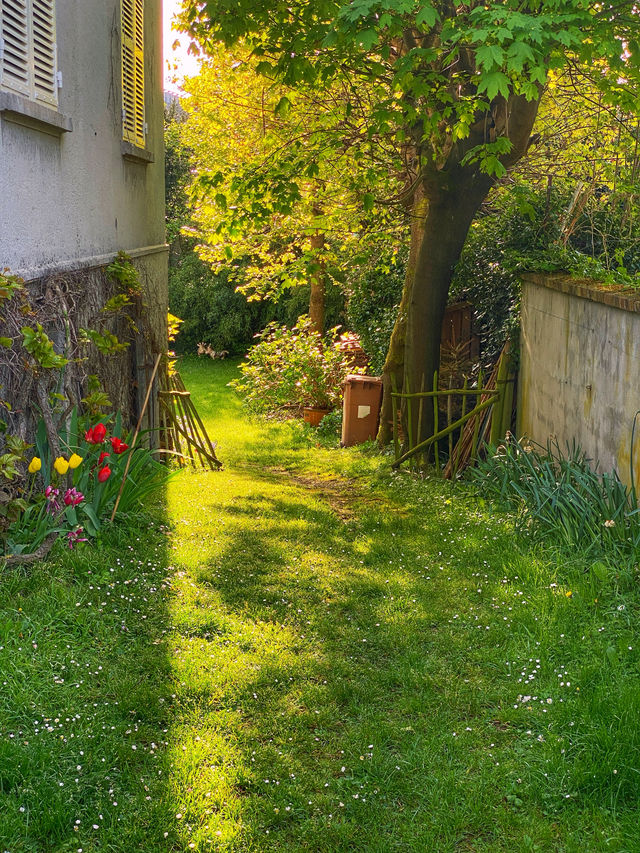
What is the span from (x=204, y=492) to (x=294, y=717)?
4231 millimetres

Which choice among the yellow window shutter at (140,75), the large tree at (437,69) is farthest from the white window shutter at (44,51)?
the yellow window shutter at (140,75)

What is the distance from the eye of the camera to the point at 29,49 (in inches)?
202

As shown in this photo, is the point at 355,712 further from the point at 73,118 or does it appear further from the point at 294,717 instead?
the point at 73,118

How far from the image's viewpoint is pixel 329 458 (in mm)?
11312

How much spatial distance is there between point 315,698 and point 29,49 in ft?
13.7

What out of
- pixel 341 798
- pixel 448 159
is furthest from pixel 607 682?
pixel 448 159

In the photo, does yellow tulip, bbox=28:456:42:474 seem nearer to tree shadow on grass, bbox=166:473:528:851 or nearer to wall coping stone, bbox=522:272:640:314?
tree shadow on grass, bbox=166:473:528:851

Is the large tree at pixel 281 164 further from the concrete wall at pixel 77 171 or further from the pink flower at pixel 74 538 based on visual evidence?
the pink flower at pixel 74 538

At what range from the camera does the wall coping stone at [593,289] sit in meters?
5.64

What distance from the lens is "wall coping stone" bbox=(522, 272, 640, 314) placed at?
564 centimetres

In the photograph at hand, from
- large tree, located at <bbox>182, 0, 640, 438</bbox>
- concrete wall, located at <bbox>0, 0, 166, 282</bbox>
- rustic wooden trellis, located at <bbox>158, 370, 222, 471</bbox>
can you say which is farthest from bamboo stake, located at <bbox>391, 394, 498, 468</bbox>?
concrete wall, located at <bbox>0, 0, 166, 282</bbox>

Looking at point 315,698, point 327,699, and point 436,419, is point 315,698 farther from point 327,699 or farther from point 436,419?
point 436,419

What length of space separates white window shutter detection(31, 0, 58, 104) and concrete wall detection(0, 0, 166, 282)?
6.8 inches

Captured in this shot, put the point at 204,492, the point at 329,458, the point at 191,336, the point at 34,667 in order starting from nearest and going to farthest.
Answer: the point at 34,667
the point at 204,492
the point at 329,458
the point at 191,336
